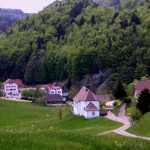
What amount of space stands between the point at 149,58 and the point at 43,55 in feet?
191

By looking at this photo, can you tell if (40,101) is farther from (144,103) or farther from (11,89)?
A: (144,103)

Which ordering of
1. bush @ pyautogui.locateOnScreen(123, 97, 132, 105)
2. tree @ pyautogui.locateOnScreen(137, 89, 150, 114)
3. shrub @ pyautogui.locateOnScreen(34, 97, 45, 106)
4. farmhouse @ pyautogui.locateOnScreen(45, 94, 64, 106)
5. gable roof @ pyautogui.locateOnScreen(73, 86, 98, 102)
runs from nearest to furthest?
tree @ pyautogui.locateOnScreen(137, 89, 150, 114) < gable roof @ pyautogui.locateOnScreen(73, 86, 98, 102) < bush @ pyautogui.locateOnScreen(123, 97, 132, 105) < shrub @ pyautogui.locateOnScreen(34, 97, 45, 106) < farmhouse @ pyautogui.locateOnScreen(45, 94, 64, 106)

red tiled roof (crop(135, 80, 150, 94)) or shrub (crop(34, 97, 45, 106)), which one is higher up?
red tiled roof (crop(135, 80, 150, 94))

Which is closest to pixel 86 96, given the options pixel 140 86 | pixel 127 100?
pixel 127 100

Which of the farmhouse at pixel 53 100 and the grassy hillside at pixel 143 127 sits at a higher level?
the farmhouse at pixel 53 100

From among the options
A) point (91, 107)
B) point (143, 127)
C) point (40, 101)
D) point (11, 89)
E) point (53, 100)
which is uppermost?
point (11, 89)

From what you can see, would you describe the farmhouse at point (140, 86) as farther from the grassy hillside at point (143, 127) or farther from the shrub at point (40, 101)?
the shrub at point (40, 101)

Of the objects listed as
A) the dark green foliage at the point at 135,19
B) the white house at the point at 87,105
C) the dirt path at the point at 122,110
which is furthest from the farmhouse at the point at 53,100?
the dark green foliage at the point at 135,19

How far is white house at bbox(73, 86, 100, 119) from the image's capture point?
7056 centimetres

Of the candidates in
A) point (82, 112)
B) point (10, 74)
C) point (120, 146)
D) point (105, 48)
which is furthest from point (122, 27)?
point (120, 146)

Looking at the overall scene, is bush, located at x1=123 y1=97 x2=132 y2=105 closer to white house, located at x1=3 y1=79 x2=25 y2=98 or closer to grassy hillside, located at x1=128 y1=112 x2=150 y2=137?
grassy hillside, located at x1=128 y1=112 x2=150 y2=137

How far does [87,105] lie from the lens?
7306 cm

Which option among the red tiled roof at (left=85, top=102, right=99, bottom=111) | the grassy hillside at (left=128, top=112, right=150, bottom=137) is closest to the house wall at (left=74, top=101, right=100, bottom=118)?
the red tiled roof at (left=85, top=102, right=99, bottom=111)

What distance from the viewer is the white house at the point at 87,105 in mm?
70562
